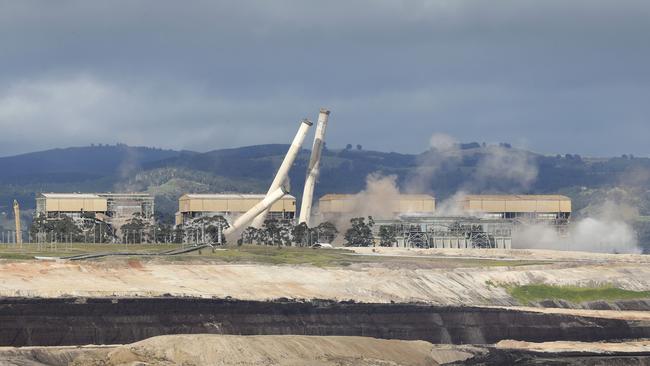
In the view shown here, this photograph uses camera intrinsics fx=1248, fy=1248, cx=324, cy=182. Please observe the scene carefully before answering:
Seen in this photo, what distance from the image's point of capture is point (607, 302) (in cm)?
19675


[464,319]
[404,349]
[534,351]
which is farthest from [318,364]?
[464,319]

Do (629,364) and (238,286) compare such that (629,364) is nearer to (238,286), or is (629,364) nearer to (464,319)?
(464,319)

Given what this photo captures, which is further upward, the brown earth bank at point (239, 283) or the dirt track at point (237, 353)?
the brown earth bank at point (239, 283)

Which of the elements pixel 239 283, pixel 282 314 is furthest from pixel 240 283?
pixel 282 314

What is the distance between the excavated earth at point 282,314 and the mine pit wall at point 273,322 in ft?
0.55

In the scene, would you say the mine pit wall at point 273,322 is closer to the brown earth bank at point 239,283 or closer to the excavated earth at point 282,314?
the excavated earth at point 282,314

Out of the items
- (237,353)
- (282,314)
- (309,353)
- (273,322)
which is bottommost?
(309,353)

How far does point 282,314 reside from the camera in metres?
147

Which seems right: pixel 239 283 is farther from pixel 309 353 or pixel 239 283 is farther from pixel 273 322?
pixel 309 353

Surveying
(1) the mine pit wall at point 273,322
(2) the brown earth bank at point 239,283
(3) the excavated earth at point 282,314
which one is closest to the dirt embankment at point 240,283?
(2) the brown earth bank at point 239,283

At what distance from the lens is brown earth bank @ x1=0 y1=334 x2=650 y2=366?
107m

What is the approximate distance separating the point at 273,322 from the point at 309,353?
2434 cm

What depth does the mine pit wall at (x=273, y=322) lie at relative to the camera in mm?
125625

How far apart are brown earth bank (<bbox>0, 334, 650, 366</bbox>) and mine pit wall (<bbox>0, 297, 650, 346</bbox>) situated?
672 cm
